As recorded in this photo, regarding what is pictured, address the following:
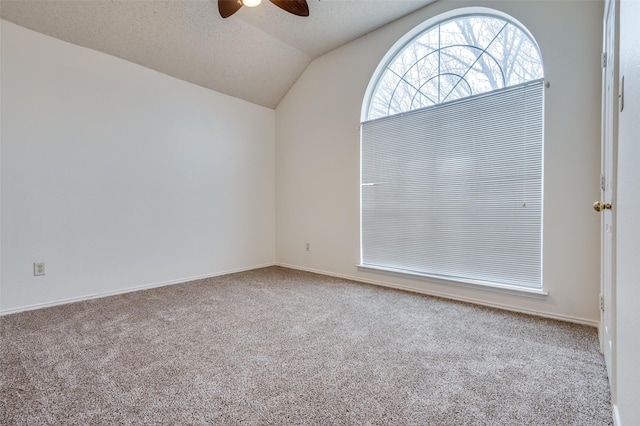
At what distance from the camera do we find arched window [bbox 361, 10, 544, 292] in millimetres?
2561

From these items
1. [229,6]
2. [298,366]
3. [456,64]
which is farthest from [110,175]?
[456,64]

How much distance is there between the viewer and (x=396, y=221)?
338cm

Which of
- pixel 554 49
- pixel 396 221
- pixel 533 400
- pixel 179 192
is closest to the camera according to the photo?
pixel 533 400

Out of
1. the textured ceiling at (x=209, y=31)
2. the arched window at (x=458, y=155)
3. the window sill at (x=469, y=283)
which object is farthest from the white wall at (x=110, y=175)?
the window sill at (x=469, y=283)

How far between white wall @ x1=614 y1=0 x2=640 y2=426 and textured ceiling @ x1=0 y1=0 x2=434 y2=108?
261cm

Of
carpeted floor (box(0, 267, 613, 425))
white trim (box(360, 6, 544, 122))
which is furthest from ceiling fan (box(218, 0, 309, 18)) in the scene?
carpeted floor (box(0, 267, 613, 425))

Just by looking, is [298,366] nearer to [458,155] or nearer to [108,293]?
[458,155]

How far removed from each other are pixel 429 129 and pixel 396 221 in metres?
1.02

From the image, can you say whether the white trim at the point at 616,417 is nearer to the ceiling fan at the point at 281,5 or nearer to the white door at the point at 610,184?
the white door at the point at 610,184

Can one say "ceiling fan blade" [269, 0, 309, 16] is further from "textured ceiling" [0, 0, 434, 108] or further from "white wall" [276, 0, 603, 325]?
"white wall" [276, 0, 603, 325]

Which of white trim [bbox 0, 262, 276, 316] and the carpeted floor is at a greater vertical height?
white trim [bbox 0, 262, 276, 316]

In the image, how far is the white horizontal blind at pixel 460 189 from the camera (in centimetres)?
254

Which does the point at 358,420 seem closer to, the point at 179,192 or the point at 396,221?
the point at 396,221

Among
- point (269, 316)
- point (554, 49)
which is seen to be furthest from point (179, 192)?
point (554, 49)
